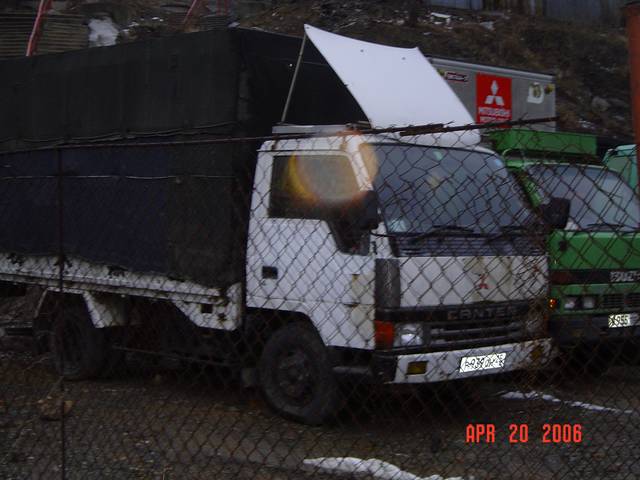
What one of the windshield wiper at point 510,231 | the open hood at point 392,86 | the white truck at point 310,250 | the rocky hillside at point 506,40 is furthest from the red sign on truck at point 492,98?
the rocky hillside at point 506,40

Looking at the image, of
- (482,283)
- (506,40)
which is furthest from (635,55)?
(506,40)

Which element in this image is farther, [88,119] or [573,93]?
[573,93]

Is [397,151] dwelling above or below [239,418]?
above

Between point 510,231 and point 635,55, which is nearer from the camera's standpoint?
point 635,55

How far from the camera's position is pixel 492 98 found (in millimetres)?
10648

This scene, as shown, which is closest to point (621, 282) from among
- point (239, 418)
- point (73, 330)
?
point (239, 418)

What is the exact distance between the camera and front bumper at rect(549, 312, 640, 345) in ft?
19.4

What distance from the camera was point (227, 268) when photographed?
630cm

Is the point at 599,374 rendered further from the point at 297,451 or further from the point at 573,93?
the point at 573,93

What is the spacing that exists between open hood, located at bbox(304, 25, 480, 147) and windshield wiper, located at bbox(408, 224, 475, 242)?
0.81m

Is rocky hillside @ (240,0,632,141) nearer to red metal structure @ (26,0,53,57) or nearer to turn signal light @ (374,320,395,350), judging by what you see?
red metal structure @ (26,0,53,57)

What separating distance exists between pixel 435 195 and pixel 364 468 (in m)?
1.70

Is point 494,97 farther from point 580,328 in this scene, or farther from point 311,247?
point 311,247

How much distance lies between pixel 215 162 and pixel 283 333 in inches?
55.4
